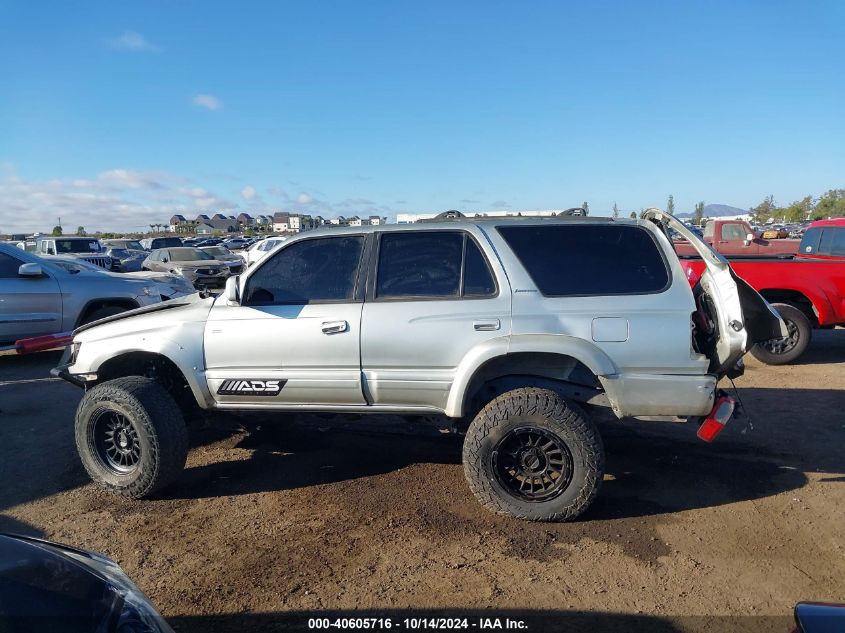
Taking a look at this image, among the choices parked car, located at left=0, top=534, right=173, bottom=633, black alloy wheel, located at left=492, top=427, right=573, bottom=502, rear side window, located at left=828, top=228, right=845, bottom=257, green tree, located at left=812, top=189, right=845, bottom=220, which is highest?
green tree, located at left=812, top=189, right=845, bottom=220

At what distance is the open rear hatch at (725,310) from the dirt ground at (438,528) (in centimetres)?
107

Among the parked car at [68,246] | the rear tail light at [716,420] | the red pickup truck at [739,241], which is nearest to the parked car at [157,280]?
the rear tail light at [716,420]

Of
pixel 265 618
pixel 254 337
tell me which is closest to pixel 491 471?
pixel 265 618

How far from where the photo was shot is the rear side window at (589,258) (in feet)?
13.0

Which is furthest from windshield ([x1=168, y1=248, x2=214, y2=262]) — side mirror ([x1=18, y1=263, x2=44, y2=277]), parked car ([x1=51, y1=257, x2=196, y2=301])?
Answer: side mirror ([x1=18, y1=263, x2=44, y2=277])

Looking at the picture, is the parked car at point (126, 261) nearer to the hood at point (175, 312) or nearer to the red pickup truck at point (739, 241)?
the hood at point (175, 312)

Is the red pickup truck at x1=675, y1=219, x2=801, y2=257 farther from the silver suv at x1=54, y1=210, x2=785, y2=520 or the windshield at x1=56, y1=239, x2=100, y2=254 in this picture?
the windshield at x1=56, y1=239, x2=100, y2=254

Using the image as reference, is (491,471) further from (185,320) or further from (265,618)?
(185,320)

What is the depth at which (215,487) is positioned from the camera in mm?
4551

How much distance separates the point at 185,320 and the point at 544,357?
257 cm

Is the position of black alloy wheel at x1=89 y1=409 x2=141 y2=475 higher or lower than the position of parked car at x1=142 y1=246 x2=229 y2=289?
lower

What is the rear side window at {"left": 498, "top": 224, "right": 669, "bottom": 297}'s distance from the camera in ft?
13.0

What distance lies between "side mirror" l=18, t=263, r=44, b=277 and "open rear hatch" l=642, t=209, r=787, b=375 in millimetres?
8026

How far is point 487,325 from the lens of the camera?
394 centimetres
